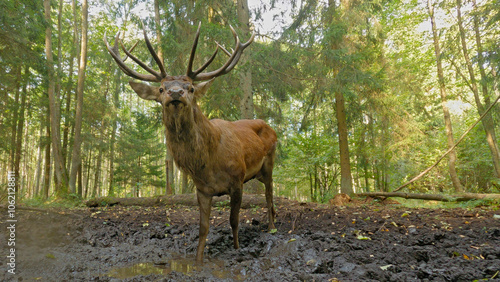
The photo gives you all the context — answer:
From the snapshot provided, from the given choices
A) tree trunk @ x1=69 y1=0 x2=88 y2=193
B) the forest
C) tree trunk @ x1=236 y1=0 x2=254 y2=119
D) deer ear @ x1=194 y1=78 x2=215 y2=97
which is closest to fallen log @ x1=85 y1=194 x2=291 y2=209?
the forest

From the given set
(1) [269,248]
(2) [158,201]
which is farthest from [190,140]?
(2) [158,201]

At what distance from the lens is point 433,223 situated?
3951 mm

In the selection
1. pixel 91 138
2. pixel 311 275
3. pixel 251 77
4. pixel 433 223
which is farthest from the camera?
pixel 91 138

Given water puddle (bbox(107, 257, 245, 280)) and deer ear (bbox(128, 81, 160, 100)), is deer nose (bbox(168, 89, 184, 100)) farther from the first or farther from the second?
water puddle (bbox(107, 257, 245, 280))

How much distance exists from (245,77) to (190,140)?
5901 mm

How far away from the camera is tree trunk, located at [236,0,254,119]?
841 cm

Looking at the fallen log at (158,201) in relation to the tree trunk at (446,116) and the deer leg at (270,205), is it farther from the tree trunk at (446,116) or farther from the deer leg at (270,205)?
the tree trunk at (446,116)

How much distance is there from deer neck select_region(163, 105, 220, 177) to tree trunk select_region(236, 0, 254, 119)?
16.7ft

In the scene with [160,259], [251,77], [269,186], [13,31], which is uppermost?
[13,31]

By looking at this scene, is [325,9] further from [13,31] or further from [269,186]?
[13,31]

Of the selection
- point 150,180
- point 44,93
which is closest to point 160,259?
point 44,93

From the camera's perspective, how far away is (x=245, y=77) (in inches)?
340

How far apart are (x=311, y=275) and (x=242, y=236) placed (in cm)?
187

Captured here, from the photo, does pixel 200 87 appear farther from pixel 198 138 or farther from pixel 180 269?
pixel 180 269
